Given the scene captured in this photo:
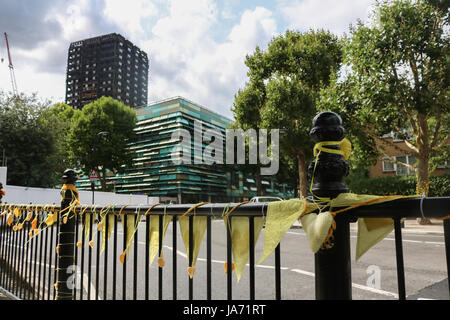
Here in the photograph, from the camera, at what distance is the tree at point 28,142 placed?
933 inches

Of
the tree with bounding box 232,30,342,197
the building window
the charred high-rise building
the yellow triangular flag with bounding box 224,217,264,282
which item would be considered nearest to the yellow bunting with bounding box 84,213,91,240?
the yellow triangular flag with bounding box 224,217,264,282

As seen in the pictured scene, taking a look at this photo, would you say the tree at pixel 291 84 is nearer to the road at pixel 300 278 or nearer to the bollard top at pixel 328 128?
→ the road at pixel 300 278

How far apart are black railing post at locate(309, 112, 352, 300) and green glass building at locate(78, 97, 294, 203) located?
43961 millimetres

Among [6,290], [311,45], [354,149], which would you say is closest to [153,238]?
[6,290]

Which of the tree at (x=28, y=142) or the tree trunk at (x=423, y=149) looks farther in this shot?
the tree at (x=28, y=142)

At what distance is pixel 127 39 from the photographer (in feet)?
322

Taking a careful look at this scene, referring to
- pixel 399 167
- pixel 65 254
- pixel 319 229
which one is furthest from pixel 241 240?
pixel 399 167

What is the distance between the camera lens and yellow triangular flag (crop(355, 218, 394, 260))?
40.1 inches

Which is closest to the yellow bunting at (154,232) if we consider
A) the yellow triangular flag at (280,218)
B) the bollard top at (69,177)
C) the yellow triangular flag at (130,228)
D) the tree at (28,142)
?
the yellow triangular flag at (130,228)

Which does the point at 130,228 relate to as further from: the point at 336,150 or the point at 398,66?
the point at 398,66

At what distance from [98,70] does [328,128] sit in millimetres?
103036

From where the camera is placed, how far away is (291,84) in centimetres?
2036

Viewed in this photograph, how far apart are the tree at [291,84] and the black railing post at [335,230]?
19.6 metres
